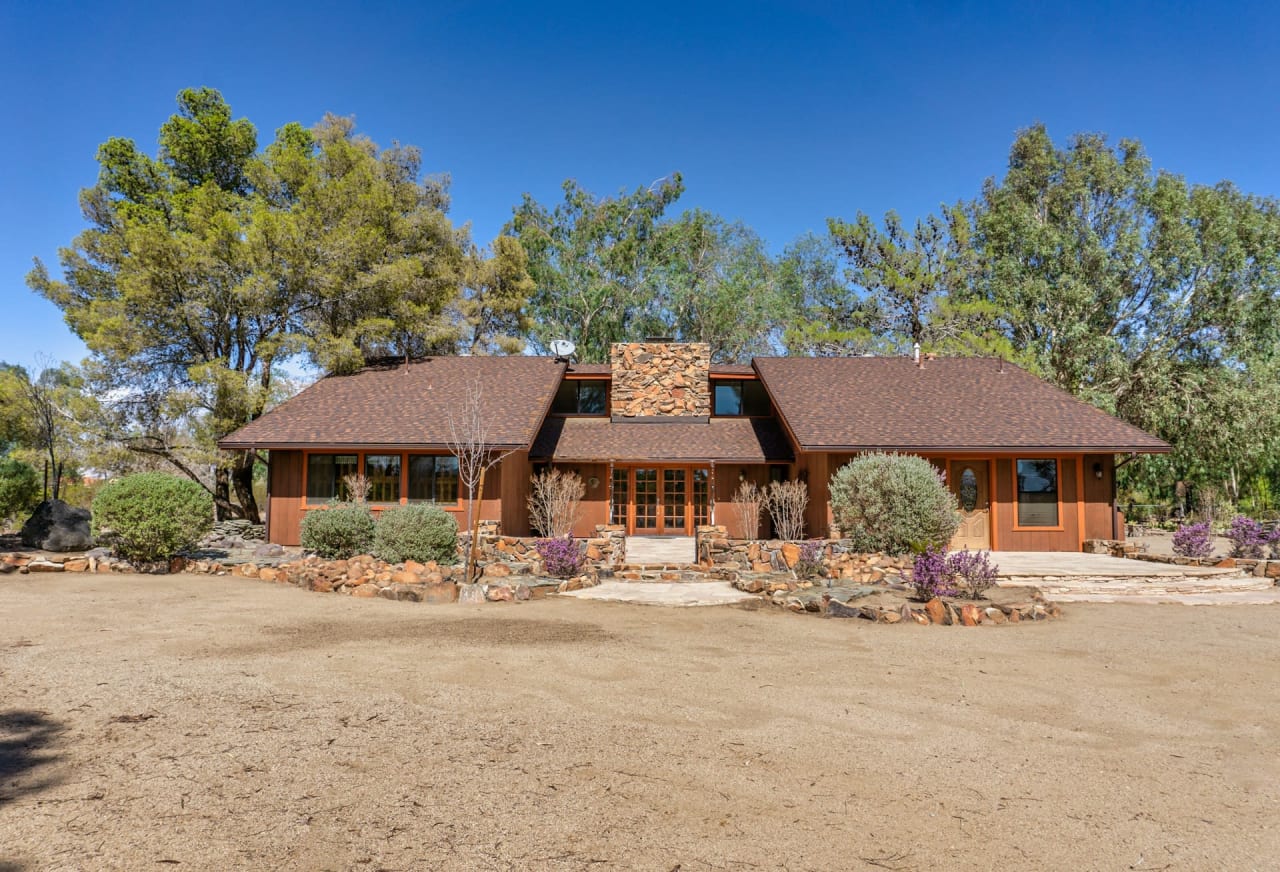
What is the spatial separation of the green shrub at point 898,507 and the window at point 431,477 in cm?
853

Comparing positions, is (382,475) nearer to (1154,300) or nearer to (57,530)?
(57,530)

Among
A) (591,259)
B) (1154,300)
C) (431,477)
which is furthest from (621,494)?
(1154,300)

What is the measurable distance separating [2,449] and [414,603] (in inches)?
1075

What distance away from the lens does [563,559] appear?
10.7 metres

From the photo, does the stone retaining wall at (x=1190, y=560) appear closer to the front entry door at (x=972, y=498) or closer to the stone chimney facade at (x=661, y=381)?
the front entry door at (x=972, y=498)

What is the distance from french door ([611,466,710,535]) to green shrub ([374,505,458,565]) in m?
7.02

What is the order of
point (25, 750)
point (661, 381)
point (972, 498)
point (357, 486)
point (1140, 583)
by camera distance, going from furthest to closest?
point (661, 381), point (972, 498), point (357, 486), point (1140, 583), point (25, 750)

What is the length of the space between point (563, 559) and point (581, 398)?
977cm

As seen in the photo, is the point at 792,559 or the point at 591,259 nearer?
the point at 792,559

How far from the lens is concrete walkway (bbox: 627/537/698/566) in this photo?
1305 cm

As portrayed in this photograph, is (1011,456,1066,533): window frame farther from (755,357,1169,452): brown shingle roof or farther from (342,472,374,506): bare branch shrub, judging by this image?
(342,472,374,506): bare branch shrub

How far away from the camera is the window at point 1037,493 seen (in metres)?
15.6

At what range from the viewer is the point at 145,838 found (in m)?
2.87

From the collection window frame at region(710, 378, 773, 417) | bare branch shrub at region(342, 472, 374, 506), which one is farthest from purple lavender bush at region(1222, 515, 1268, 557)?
bare branch shrub at region(342, 472, 374, 506)
